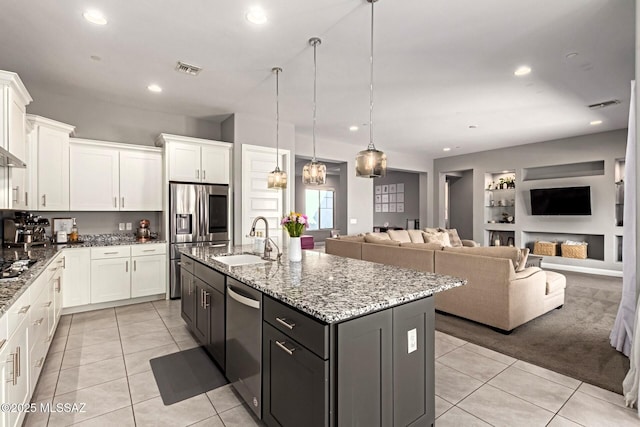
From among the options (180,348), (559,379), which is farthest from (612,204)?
(180,348)

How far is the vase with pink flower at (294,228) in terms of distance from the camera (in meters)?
2.55

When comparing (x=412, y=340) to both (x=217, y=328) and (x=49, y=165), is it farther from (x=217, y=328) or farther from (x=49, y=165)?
(x=49, y=165)

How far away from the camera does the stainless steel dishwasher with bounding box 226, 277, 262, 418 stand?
6.06ft

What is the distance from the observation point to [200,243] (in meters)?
4.68

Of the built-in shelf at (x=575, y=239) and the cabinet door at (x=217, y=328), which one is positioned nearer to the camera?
the cabinet door at (x=217, y=328)

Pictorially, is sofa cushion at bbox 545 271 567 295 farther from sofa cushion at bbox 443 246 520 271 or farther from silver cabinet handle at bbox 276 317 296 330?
silver cabinet handle at bbox 276 317 296 330

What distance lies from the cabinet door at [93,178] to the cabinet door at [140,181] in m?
0.10

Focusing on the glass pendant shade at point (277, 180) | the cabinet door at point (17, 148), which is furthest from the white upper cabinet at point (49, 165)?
the glass pendant shade at point (277, 180)

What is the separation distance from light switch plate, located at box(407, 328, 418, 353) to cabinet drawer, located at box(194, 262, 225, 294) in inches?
54.4

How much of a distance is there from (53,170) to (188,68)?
2200 mm

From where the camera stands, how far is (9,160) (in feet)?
9.43

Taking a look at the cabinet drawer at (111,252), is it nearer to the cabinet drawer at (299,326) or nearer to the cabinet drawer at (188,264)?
the cabinet drawer at (188,264)

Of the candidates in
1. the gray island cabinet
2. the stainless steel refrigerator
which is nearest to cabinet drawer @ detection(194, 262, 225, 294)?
the gray island cabinet

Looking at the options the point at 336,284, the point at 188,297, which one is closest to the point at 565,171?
the point at 336,284
